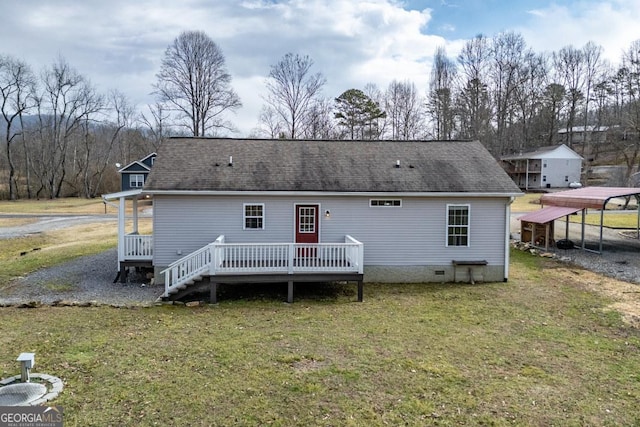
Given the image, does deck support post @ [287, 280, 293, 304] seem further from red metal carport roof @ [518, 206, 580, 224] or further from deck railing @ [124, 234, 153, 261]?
red metal carport roof @ [518, 206, 580, 224]

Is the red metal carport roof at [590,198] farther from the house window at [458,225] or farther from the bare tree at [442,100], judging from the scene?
the bare tree at [442,100]

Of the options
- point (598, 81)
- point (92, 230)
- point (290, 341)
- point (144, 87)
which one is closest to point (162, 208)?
point (290, 341)

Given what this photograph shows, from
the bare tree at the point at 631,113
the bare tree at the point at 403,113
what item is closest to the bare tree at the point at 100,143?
the bare tree at the point at 403,113

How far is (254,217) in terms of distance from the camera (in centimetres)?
1312

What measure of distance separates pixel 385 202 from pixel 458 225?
8.11 ft

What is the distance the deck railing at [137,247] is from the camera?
1318 cm

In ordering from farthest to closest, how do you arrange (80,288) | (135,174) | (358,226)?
(135,174) → (358,226) → (80,288)

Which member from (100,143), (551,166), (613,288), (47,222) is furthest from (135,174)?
(551,166)

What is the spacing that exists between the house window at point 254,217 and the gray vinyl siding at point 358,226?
5.1 inches

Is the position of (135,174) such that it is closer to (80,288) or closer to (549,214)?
(80,288)

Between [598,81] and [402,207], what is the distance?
56.6m

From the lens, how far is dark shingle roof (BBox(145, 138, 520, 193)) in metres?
13.1

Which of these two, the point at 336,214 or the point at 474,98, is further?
the point at 474,98

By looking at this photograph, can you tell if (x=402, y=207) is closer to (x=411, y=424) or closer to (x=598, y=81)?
(x=411, y=424)
